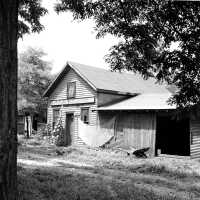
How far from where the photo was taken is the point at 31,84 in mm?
34656

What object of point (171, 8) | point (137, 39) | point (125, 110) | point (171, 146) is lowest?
point (171, 146)

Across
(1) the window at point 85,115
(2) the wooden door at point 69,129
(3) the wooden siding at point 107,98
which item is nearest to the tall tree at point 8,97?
(3) the wooden siding at point 107,98

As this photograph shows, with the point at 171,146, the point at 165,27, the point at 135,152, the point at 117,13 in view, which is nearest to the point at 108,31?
the point at 117,13

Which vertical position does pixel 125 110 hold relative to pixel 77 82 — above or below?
below

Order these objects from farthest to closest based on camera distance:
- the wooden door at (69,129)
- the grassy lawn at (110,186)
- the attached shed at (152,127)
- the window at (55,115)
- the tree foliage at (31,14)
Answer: the window at (55,115), the wooden door at (69,129), the attached shed at (152,127), the tree foliage at (31,14), the grassy lawn at (110,186)

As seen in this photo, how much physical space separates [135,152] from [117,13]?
10.6 meters

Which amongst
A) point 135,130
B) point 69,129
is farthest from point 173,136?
point 69,129

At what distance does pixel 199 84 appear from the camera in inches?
222

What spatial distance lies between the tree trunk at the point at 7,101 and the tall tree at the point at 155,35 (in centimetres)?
293

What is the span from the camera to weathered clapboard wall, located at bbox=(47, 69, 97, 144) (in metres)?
21.7

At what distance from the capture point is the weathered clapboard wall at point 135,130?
17.8 m

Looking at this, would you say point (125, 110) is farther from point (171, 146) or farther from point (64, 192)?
point (64, 192)

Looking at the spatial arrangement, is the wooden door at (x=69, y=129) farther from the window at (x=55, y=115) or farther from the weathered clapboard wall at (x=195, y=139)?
the weathered clapboard wall at (x=195, y=139)

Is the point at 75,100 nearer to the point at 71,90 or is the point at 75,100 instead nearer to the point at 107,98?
the point at 71,90
